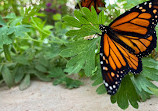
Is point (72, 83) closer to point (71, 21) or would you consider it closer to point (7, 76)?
point (7, 76)

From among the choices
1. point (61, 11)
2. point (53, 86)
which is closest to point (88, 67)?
point (53, 86)

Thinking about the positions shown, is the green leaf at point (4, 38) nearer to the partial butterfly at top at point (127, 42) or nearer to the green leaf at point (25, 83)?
the green leaf at point (25, 83)

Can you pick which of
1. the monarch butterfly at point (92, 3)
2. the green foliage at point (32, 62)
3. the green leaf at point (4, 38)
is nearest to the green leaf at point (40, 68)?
the green foliage at point (32, 62)

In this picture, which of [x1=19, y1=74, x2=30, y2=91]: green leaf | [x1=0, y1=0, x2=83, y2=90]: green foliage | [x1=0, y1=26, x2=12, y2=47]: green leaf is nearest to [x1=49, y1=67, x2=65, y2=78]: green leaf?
[x1=0, y1=0, x2=83, y2=90]: green foliage

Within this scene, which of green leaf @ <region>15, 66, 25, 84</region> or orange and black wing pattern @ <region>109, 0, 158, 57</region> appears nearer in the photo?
orange and black wing pattern @ <region>109, 0, 158, 57</region>

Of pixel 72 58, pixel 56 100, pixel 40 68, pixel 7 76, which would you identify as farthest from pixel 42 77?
pixel 72 58

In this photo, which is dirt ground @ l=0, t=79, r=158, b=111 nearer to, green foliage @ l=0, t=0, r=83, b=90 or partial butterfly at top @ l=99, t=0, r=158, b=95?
green foliage @ l=0, t=0, r=83, b=90
